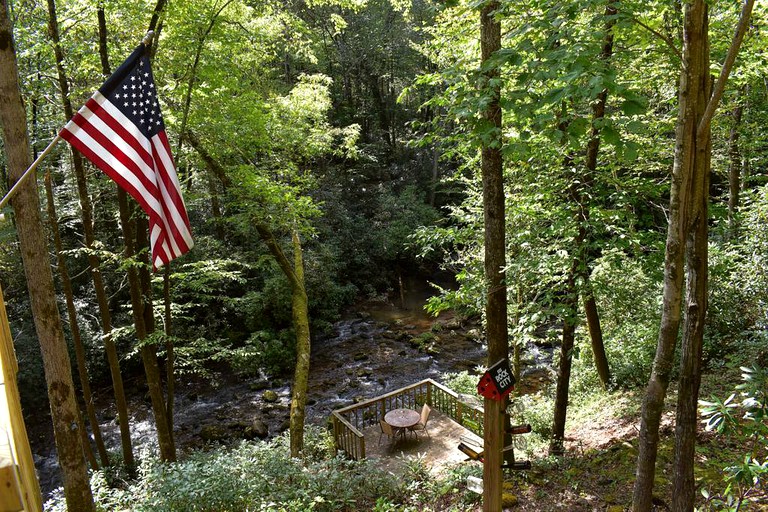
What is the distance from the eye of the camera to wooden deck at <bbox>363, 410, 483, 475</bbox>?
8.55m

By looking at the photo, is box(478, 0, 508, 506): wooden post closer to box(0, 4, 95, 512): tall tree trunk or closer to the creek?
box(0, 4, 95, 512): tall tree trunk

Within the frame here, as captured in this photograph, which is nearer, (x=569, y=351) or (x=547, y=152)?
(x=547, y=152)

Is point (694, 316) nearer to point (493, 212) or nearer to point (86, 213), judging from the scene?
point (493, 212)

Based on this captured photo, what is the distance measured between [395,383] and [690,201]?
457 inches

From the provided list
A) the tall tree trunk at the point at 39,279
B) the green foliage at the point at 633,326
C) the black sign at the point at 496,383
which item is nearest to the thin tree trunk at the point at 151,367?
the tall tree trunk at the point at 39,279

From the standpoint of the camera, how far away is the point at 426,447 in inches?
360

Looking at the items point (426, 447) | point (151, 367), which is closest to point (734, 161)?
point (426, 447)

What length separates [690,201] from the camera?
3732 mm

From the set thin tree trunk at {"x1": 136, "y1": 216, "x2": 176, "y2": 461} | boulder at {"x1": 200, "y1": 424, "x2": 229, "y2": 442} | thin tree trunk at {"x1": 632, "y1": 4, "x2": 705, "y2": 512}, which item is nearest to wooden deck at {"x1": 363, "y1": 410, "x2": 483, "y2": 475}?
thin tree trunk at {"x1": 136, "y1": 216, "x2": 176, "y2": 461}

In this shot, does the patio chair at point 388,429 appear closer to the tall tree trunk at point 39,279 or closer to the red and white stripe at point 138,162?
the tall tree trunk at point 39,279

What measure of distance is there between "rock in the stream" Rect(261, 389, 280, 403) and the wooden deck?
472 centimetres

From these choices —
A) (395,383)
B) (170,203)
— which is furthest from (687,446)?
(395,383)

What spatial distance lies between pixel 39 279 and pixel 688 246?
620cm

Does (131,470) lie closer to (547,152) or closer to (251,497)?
(251,497)
